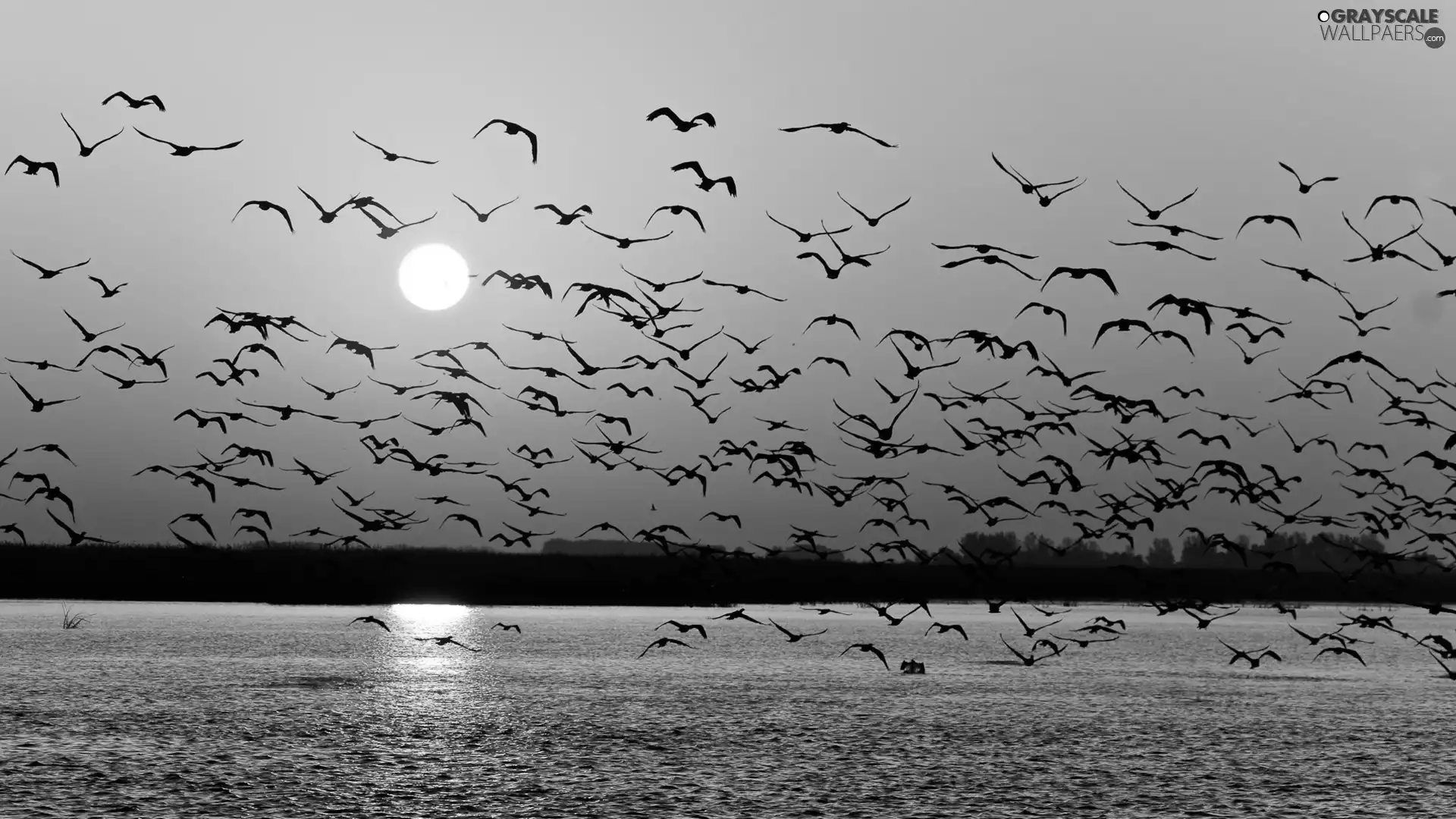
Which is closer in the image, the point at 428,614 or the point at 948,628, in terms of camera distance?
the point at 948,628

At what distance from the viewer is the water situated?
26281 mm

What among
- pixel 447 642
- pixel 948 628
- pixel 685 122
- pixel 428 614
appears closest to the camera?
pixel 685 122

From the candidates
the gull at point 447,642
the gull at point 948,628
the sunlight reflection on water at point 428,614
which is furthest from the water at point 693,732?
the sunlight reflection on water at point 428,614

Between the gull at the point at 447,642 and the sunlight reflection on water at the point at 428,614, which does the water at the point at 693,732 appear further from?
the sunlight reflection on water at the point at 428,614

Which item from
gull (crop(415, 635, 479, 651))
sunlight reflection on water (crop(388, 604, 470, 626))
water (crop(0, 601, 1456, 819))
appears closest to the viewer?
water (crop(0, 601, 1456, 819))

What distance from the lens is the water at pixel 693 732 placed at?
2628cm

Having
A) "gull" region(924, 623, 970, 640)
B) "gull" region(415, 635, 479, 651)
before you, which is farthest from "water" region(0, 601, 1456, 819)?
"gull" region(924, 623, 970, 640)

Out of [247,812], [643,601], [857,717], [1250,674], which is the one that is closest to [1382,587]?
[643,601]

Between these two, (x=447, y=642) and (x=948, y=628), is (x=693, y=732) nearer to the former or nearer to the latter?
(x=948, y=628)

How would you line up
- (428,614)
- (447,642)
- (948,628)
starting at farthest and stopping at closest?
(428,614) < (447,642) < (948,628)

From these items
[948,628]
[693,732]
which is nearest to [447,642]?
[948,628]

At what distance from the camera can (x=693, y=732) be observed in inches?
1389

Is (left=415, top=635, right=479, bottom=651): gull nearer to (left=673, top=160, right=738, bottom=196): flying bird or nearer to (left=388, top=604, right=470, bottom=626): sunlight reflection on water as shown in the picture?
(left=388, top=604, right=470, bottom=626): sunlight reflection on water

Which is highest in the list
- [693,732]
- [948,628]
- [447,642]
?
[948,628]
